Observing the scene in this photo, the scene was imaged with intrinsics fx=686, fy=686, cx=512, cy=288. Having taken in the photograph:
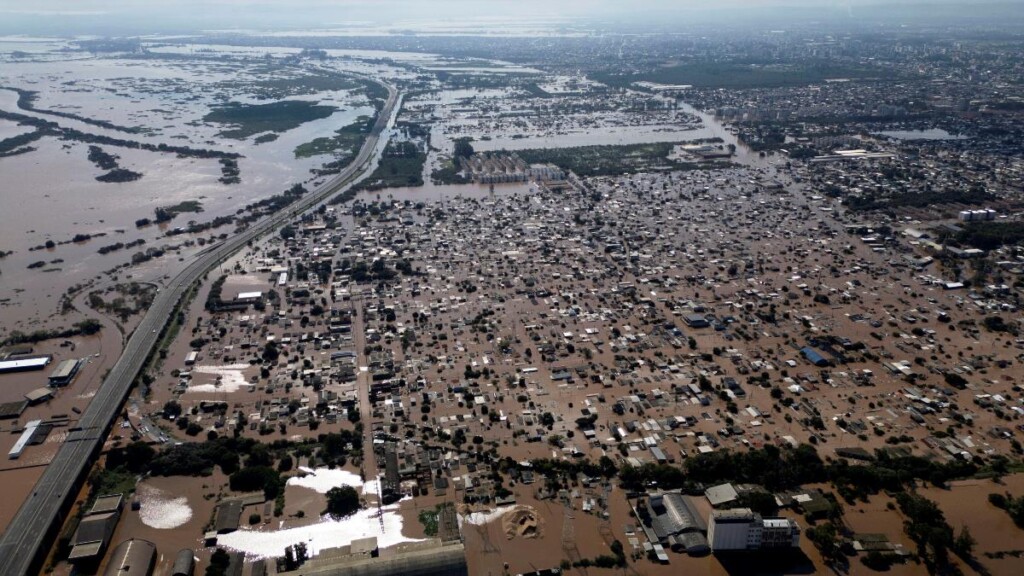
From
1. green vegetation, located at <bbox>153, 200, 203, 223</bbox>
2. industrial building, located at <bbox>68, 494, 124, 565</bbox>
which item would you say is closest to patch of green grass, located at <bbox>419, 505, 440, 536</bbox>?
industrial building, located at <bbox>68, 494, 124, 565</bbox>

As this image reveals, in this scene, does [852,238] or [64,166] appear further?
[64,166]

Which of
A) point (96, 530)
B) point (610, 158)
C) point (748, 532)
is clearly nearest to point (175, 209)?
point (96, 530)

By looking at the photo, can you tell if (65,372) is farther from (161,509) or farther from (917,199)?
(917,199)

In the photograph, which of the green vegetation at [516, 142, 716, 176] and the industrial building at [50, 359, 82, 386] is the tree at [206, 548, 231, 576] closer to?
the industrial building at [50, 359, 82, 386]

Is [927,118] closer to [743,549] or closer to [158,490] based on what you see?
[743,549]

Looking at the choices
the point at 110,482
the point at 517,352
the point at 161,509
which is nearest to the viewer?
the point at 161,509

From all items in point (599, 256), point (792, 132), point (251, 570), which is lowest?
point (251, 570)

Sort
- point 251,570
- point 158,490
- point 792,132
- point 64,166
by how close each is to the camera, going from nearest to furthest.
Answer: point 251,570 < point 158,490 < point 64,166 < point 792,132

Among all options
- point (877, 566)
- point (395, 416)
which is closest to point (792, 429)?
point (877, 566)
